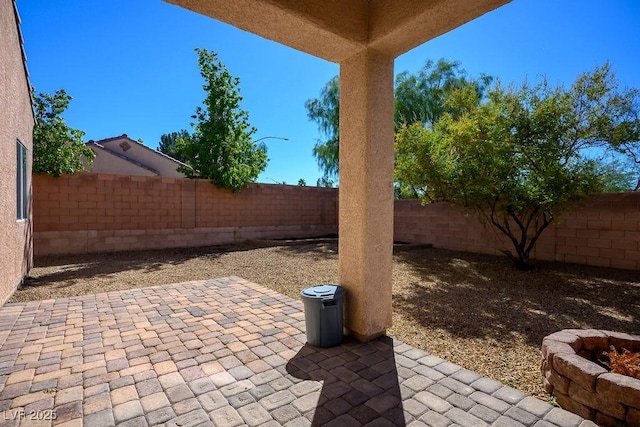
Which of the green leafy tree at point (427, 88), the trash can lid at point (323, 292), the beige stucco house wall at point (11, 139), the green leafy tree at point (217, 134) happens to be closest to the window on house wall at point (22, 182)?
the beige stucco house wall at point (11, 139)

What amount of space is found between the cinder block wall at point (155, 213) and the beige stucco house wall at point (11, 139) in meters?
2.61

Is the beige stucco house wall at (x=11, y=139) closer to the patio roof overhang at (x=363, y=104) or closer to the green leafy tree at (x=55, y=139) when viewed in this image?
the green leafy tree at (x=55, y=139)

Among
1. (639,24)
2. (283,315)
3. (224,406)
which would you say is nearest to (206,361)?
(224,406)

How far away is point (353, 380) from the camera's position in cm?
252

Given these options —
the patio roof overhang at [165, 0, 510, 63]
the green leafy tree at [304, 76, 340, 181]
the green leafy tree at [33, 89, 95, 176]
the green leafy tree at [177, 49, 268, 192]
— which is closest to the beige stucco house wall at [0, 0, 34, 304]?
the green leafy tree at [33, 89, 95, 176]

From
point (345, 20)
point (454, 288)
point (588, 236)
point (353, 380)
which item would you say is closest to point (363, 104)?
point (345, 20)

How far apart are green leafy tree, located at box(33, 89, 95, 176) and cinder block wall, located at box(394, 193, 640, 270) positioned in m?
11.8

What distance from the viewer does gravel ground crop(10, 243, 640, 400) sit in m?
3.40

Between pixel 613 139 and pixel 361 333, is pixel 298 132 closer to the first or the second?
pixel 613 139

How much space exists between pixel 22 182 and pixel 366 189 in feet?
22.6

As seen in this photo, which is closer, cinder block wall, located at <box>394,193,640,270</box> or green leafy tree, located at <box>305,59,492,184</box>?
cinder block wall, located at <box>394,193,640,270</box>

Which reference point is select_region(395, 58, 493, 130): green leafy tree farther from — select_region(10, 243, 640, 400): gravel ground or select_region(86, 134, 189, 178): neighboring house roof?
select_region(86, 134, 189, 178): neighboring house roof

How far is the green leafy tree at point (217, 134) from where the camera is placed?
11.3 metres

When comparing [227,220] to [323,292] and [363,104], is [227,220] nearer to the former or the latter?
[323,292]
